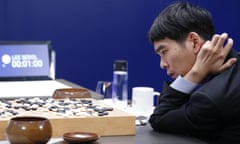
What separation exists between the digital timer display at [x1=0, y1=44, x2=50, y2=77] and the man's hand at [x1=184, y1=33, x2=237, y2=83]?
3.36 feet

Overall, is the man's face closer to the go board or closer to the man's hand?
the man's hand

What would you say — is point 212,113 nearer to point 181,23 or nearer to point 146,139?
point 146,139

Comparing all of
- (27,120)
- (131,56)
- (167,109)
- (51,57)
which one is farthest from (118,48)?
(27,120)

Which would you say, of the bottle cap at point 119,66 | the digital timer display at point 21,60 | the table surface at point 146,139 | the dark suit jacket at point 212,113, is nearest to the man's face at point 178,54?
the dark suit jacket at point 212,113

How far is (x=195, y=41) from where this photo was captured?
5.61 feet

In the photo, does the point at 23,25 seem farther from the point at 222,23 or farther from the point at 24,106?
the point at 24,106

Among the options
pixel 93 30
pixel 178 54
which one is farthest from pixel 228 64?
pixel 93 30

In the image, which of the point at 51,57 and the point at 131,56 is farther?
the point at 131,56

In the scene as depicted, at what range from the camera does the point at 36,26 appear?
156 inches

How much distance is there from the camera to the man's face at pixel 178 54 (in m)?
1.71

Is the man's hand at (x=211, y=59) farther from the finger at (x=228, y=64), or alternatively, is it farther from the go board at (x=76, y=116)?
the go board at (x=76, y=116)

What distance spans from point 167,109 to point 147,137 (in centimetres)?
18

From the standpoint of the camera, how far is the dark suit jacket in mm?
1524

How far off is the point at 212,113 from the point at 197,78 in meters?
0.18
